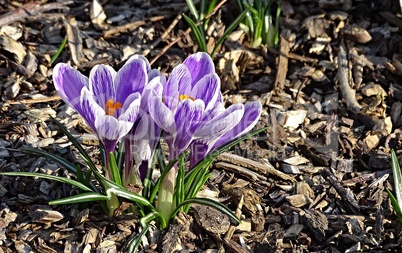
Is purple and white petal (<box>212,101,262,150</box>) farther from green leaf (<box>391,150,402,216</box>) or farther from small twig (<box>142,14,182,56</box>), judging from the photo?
small twig (<box>142,14,182,56</box>)

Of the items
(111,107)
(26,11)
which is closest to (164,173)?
(111,107)

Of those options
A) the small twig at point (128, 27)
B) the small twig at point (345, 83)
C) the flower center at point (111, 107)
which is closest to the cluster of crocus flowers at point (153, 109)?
the flower center at point (111, 107)

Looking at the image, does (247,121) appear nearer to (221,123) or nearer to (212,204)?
(221,123)

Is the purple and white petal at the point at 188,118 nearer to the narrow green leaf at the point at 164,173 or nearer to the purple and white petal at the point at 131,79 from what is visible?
the narrow green leaf at the point at 164,173

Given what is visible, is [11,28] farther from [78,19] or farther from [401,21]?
[401,21]

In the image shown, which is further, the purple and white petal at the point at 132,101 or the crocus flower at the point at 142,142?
the crocus flower at the point at 142,142

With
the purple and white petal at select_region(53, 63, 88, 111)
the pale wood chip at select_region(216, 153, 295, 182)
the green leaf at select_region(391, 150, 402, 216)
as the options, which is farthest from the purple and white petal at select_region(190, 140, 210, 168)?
the green leaf at select_region(391, 150, 402, 216)
